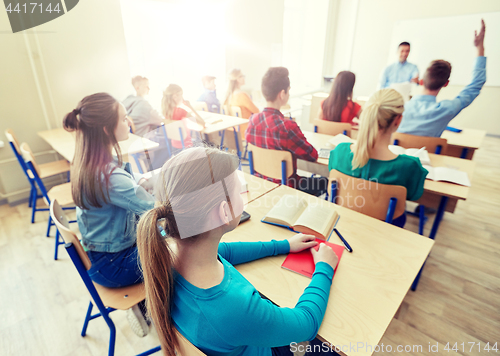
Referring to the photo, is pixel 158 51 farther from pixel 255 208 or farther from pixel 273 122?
pixel 255 208

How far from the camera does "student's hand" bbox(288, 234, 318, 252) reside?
95 cm

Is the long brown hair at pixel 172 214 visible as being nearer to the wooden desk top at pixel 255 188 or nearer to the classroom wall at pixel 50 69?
the wooden desk top at pixel 255 188

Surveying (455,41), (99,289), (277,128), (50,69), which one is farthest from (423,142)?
(455,41)

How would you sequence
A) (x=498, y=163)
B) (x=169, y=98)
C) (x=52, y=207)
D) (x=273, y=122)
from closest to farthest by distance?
(x=52, y=207) → (x=273, y=122) → (x=169, y=98) → (x=498, y=163)

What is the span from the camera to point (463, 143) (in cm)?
219

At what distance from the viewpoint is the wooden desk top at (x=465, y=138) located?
7.08ft

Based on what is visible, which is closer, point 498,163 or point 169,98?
point 169,98

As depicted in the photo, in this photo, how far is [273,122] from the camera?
1.83m

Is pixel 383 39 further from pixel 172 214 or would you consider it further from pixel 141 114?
pixel 172 214

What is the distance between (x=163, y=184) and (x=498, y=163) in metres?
4.55

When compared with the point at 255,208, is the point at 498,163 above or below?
below

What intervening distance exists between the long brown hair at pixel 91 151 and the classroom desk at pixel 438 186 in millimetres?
1318

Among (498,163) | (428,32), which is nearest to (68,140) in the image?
(498,163)

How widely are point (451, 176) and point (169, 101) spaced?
264cm
